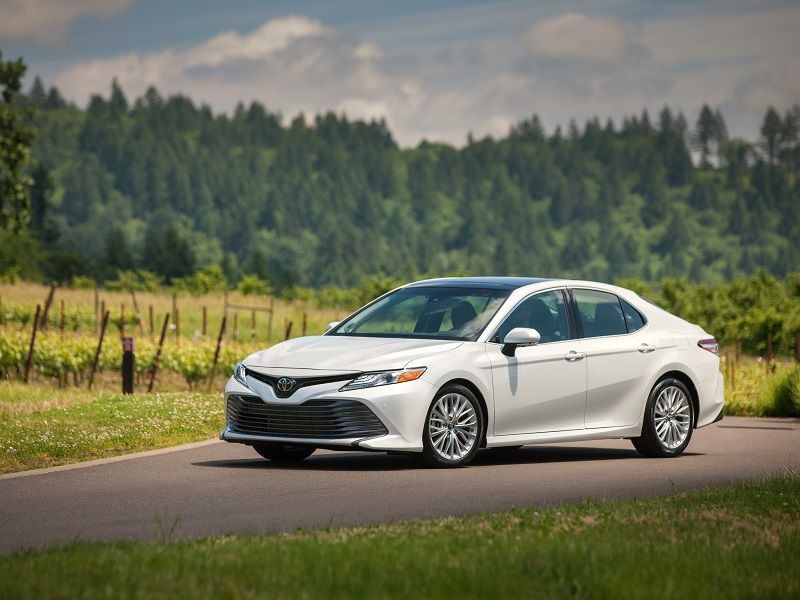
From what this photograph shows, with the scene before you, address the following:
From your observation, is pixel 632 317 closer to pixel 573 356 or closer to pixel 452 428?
pixel 573 356

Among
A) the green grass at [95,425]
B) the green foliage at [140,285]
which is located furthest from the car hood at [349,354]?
the green foliage at [140,285]

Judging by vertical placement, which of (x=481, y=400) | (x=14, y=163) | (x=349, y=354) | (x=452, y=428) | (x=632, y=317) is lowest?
(x=452, y=428)

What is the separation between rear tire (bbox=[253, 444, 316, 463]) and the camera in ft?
45.3

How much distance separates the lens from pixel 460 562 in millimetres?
7465

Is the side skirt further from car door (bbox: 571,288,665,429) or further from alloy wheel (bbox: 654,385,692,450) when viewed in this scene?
alloy wheel (bbox: 654,385,692,450)

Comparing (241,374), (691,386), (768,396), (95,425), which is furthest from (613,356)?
(768,396)

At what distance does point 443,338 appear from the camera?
44.0 feet

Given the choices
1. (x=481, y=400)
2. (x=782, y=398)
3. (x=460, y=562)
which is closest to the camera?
(x=460, y=562)

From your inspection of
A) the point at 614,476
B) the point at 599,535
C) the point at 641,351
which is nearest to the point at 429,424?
the point at 614,476

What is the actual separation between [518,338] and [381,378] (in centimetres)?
141

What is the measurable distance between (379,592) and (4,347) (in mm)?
22283

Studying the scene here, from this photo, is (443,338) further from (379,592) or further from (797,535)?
(379,592)

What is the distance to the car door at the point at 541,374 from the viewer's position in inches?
525

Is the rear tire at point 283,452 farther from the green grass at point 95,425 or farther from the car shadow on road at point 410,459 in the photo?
the green grass at point 95,425
